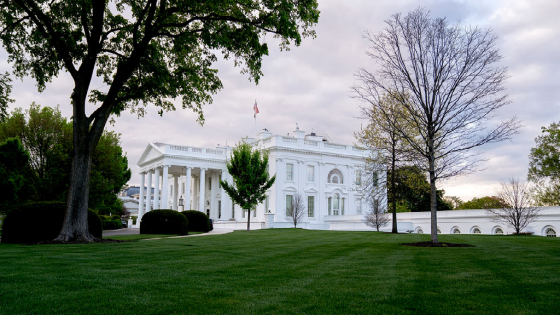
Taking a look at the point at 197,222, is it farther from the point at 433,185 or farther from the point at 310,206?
the point at 310,206

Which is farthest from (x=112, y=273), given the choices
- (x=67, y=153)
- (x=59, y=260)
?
(x=67, y=153)

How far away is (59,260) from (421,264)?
790 cm

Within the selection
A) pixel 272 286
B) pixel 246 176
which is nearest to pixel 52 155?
pixel 246 176

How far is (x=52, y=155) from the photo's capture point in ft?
104

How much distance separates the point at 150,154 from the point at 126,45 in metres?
43.8

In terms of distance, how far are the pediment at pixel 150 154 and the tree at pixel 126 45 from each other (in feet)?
124

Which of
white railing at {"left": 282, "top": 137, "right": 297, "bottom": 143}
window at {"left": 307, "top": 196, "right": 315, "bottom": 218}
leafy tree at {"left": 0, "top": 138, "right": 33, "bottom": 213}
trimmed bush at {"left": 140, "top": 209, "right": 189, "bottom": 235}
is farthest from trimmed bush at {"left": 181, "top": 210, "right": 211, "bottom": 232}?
window at {"left": 307, "top": 196, "right": 315, "bottom": 218}

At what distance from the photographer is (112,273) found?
7277mm

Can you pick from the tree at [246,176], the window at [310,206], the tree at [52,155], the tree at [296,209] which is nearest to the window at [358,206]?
the window at [310,206]

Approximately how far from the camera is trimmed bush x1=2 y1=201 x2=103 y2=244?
16766 mm

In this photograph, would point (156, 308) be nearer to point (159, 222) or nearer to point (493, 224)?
point (159, 222)

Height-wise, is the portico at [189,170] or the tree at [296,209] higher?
the portico at [189,170]

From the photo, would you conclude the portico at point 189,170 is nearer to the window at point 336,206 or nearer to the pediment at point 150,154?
the pediment at point 150,154

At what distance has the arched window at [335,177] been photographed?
56178 millimetres
